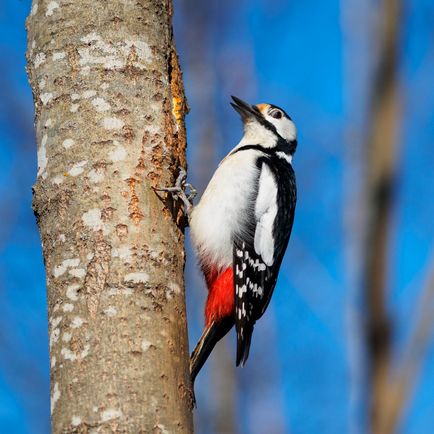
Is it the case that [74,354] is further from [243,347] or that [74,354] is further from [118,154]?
[243,347]

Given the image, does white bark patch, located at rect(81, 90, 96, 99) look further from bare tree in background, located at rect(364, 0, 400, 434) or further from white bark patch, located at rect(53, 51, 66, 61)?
bare tree in background, located at rect(364, 0, 400, 434)

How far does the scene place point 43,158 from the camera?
260 cm

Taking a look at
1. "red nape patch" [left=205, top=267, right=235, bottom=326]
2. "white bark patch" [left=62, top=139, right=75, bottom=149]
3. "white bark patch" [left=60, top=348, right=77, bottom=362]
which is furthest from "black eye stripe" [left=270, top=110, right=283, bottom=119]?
"white bark patch" [left=60, top=348, right=77, bottom=362]

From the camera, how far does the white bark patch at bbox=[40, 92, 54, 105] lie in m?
2.67

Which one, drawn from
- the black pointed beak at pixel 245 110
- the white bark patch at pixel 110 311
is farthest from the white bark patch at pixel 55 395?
the black pointed beak at pixel 245 110

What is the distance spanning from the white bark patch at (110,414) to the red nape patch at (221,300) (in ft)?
5.82

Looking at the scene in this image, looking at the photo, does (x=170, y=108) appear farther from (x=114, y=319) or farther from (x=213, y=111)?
(x=213, y=111)

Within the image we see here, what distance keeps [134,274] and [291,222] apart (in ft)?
6.76

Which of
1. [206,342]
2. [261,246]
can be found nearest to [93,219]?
[206,342]

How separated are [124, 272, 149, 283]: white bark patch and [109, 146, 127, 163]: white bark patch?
46cm

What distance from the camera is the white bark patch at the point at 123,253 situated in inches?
93.0

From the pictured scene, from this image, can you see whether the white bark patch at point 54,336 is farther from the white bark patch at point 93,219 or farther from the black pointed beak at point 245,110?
the black pointed beak at point 245,110

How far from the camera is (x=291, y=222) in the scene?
426 centimetres

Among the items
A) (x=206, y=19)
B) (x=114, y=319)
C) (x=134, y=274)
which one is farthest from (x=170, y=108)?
(x=206, y=19)
